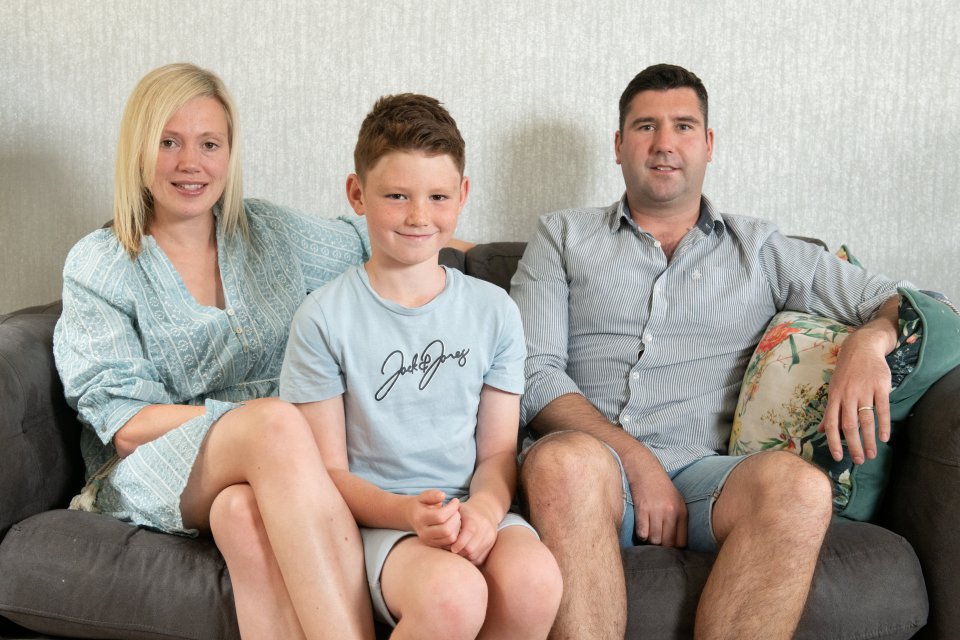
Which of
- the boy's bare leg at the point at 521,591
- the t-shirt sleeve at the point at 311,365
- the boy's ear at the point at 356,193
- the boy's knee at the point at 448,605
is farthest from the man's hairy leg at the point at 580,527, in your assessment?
the boy's ear at the point at 356,193

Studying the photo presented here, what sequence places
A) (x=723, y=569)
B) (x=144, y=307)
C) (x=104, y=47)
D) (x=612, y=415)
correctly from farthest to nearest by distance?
1. (x=104, y=47)
2. (x=612, y=415)
3. (x=144, y=307)
4. (x=723, y=569)

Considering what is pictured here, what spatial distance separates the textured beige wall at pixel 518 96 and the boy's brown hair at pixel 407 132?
90cm

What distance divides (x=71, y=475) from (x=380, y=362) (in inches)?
29.1

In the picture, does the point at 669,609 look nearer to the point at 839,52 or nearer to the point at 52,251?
the point at 839,52

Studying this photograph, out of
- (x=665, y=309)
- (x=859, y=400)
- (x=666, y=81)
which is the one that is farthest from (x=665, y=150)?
(x=859, y=400)

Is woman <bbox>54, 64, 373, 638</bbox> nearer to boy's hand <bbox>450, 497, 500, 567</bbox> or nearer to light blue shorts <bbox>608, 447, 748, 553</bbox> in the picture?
boy's hand <bbox>450, 497, 500, 567</bbox>

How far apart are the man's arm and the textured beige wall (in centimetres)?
83

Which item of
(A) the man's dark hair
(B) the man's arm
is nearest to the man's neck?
(A) the man's dark hair

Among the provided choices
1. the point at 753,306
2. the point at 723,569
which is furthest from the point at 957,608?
the point at 753,306

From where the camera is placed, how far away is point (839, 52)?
2395mm

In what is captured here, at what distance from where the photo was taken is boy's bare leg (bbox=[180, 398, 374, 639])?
137 cm

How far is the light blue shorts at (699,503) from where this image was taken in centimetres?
166

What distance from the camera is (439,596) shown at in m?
1.28

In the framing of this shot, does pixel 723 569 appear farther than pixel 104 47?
No
